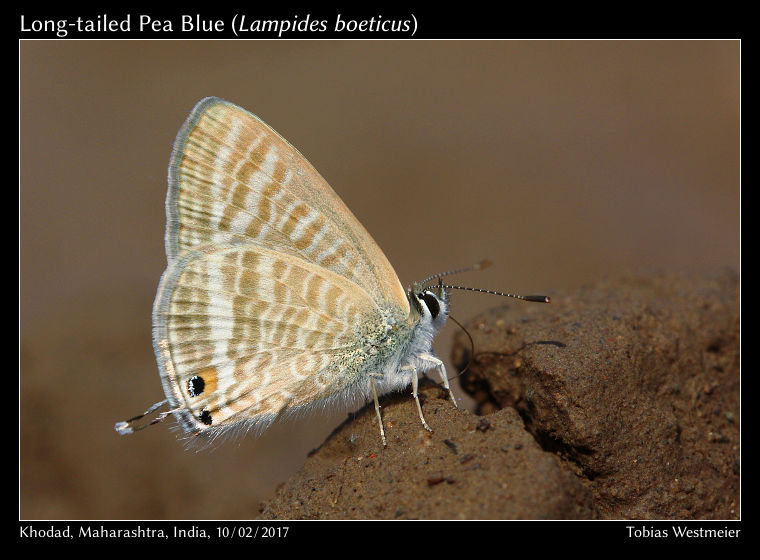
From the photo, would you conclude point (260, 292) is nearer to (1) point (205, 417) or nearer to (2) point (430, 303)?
(1) point (205, 417)

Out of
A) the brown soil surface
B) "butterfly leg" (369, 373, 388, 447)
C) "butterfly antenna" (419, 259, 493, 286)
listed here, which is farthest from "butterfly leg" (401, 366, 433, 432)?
"butterfly antenna" (419, 259, 493, 286)

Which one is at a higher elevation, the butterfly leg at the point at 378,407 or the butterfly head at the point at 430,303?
the butterfly head at the point at 430,303

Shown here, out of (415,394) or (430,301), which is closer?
(415,394)

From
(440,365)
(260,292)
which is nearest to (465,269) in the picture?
(440,365)

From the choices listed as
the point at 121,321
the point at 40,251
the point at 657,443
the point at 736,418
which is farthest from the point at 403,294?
the point at 40,251

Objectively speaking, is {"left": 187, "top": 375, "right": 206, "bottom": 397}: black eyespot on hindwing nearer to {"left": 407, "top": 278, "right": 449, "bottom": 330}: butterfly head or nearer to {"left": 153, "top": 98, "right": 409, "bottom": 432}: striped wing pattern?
{"left": 153, "top": 98, "right": 409, "bottom": 432}: striped wing pattern

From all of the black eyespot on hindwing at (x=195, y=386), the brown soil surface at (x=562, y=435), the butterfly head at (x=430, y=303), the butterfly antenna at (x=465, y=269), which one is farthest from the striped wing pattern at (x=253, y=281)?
the brown soil surface at (x=562, y=435)

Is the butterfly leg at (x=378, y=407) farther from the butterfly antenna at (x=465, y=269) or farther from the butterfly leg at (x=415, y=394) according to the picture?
the butterfly antenna at (x=465, y=269)
